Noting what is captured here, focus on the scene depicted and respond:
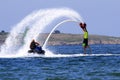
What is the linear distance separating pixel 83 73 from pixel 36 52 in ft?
66.7

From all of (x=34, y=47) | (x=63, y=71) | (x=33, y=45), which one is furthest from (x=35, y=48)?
(x=63, y=71)

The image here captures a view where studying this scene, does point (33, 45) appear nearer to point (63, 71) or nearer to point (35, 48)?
point (35, 48)

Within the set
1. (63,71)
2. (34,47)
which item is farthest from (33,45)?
(63,71)

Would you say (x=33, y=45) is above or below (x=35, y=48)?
above

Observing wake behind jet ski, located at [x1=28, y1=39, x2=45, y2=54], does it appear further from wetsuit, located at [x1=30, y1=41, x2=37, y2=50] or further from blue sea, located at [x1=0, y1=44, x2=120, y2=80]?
blue sea, located at [x1=0, y1=44, x2=120, y2=80]

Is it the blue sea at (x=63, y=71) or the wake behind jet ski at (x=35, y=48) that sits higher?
the wake behind jet ski at (x=35, y=48)

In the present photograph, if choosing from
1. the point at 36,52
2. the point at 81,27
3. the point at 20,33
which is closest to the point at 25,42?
the point at 20,33

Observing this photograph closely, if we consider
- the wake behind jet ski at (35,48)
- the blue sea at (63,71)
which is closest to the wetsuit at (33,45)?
the wake behind jet ski at (35,48)

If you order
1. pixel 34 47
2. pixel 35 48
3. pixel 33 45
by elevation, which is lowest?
pixel 35 48

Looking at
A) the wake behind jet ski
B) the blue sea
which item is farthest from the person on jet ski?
the blue sea

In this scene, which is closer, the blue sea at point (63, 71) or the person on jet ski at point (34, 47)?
the blue sea at point (63, 71)

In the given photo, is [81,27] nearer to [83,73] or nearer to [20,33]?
[20,33]

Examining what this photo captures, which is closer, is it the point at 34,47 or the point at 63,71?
the point at 63,71

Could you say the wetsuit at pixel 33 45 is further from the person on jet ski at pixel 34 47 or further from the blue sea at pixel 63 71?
the blue sea at pixel 63 71
